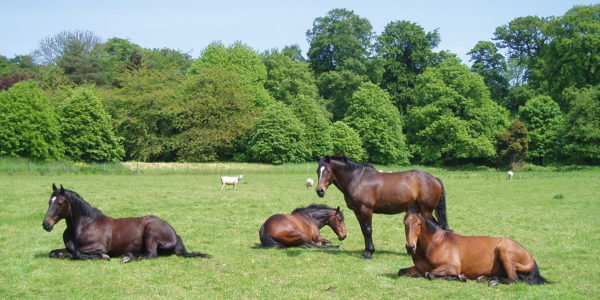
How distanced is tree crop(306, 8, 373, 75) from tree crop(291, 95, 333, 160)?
14.6 m

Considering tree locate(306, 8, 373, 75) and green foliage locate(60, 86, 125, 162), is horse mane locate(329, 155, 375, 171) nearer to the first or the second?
green foliage locate(60, 86, 125, 162)

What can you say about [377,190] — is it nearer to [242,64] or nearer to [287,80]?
[287,80]

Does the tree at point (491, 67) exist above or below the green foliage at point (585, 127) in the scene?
above

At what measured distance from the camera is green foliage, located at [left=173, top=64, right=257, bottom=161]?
60969mm

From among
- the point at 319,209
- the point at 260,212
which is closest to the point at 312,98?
the point at 260,212

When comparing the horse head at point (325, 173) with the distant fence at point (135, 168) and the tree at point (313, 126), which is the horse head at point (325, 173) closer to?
the distant fence at point (135, 168)

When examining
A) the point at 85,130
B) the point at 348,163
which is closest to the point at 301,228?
the point at 348,163

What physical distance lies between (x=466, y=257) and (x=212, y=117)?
56.1 metres

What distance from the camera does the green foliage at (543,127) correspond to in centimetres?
6544

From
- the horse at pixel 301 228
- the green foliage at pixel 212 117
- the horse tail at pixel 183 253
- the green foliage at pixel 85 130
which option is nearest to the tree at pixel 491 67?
the green foliage at pixel 212 117

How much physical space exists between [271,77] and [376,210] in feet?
222

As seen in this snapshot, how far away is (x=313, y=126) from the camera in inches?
2601

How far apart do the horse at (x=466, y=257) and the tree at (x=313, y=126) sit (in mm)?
54932

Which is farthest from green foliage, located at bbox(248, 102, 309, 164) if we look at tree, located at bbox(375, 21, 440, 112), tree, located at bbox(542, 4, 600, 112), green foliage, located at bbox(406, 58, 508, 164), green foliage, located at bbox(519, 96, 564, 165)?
tree, located at bbox(542, 4, 600, 112)
